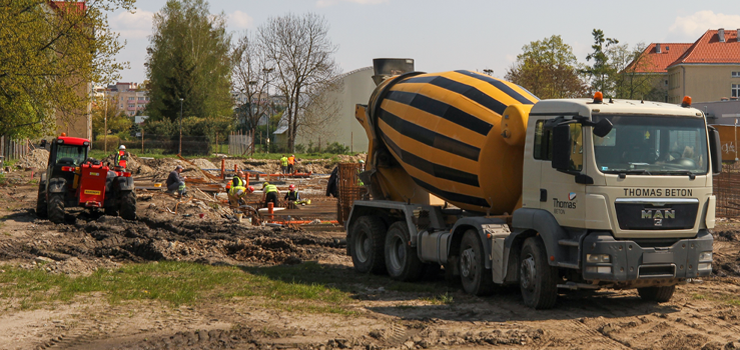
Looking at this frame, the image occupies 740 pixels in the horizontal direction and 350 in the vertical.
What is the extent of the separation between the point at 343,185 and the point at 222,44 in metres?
60.2

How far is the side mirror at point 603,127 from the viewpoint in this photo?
8.05m

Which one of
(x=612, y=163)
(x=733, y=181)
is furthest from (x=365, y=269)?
(x=733, y=181)

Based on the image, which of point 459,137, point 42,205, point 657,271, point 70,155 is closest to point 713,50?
point 70,155

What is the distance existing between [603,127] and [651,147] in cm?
77

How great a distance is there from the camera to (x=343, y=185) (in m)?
18.1

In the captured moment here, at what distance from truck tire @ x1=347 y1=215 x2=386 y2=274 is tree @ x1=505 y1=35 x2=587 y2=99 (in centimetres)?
4069

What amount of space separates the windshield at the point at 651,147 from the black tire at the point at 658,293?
1898mm

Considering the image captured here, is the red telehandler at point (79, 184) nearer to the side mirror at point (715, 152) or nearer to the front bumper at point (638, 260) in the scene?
the front bumper at point (638, 260)

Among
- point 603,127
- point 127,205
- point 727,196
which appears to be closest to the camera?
point 603,127

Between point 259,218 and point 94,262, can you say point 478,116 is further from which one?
point 259,218

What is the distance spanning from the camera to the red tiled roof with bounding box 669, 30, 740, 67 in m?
69.0

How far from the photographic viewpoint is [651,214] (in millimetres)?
8211

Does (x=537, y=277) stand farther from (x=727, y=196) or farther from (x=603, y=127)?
(x=727, y=196)

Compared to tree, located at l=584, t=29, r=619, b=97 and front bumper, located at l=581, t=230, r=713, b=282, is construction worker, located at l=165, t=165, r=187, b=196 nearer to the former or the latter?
front bumper, located at l=581, t=230, r=713, b=282
